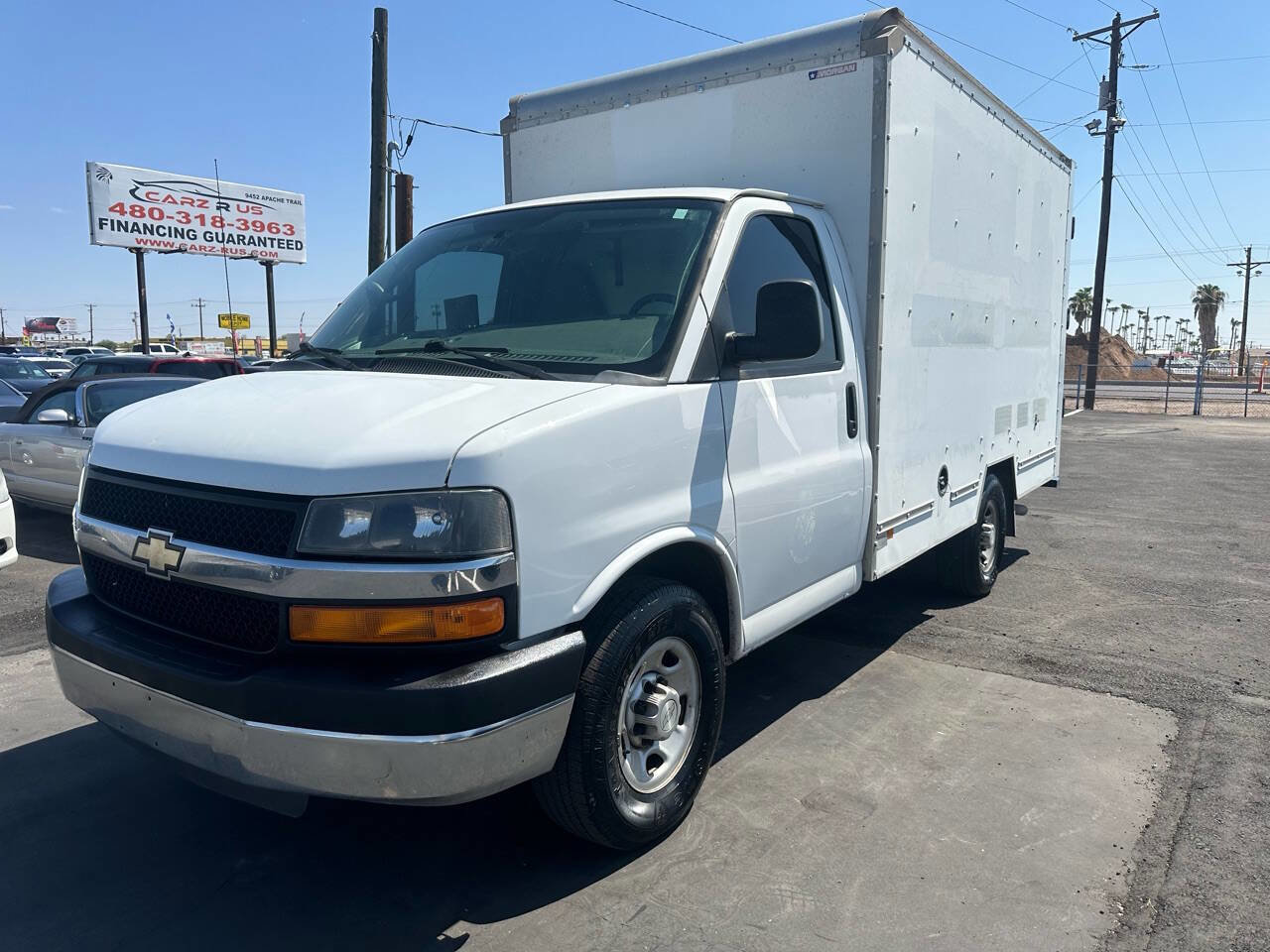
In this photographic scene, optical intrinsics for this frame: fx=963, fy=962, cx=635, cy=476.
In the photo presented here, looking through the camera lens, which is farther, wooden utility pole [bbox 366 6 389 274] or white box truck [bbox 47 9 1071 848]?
wooden utility pole [bbox 366 6 389 274]

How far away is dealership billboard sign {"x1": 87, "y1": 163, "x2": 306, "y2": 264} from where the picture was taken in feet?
102

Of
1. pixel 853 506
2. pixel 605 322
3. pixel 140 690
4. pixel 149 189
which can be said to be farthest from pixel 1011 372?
pixel 149 189

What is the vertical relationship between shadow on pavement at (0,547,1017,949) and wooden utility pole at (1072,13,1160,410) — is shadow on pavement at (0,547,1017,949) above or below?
below

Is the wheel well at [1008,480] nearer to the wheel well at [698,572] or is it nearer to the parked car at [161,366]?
the wheel well at [698,572]

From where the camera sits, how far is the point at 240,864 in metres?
3.18

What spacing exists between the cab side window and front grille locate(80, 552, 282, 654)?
1.93 m

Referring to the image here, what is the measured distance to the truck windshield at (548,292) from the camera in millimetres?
3396

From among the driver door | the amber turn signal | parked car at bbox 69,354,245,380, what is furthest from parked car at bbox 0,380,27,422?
the amber turn signal

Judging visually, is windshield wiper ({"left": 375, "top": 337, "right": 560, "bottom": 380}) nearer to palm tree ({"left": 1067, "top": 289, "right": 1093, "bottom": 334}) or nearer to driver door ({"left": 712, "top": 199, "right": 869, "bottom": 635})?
driver door ({"left": 712, "top": 199, "right": 869, "bottom": 635})

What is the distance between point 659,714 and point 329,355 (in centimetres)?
185

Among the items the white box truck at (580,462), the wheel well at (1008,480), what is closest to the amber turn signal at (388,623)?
the white box truck at (580,462)

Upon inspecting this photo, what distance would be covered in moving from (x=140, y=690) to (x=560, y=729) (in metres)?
1.23

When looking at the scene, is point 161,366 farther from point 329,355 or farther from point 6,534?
point 329,355

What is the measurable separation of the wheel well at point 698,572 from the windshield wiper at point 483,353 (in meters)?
0.71
